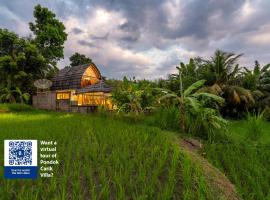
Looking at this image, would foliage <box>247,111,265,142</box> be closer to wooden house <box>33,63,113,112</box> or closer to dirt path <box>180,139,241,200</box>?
dirt path <box>180,139,241,200</box>

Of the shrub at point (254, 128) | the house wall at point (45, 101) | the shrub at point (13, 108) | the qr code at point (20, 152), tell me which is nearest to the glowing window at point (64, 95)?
the house wall at point (45, 101)

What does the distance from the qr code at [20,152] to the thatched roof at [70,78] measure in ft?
77.6

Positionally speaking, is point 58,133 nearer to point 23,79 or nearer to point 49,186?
point 49,186

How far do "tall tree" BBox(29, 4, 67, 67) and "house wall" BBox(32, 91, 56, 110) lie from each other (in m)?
7.07

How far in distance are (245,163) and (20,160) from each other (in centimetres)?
422

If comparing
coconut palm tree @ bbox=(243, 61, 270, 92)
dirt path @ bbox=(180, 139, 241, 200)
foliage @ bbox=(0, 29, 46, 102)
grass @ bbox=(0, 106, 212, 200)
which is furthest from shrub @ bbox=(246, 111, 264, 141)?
foliage @ bbox=(0, 29, 46, 102)

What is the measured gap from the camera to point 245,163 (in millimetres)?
5082

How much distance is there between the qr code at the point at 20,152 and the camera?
387cm

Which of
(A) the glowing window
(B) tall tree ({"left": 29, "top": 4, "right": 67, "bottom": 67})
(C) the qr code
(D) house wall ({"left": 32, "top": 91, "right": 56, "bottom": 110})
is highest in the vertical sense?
(B) tall tree ({"left": 29, "top": 4, "right": 67, "bottom": 67})

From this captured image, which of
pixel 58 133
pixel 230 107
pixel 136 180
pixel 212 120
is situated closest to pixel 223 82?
pixel 230 107

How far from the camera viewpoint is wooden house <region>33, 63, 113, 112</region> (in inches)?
753

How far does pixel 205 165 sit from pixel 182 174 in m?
0.89

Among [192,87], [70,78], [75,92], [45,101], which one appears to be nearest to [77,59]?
[70,78]

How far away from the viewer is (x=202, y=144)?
629cm
